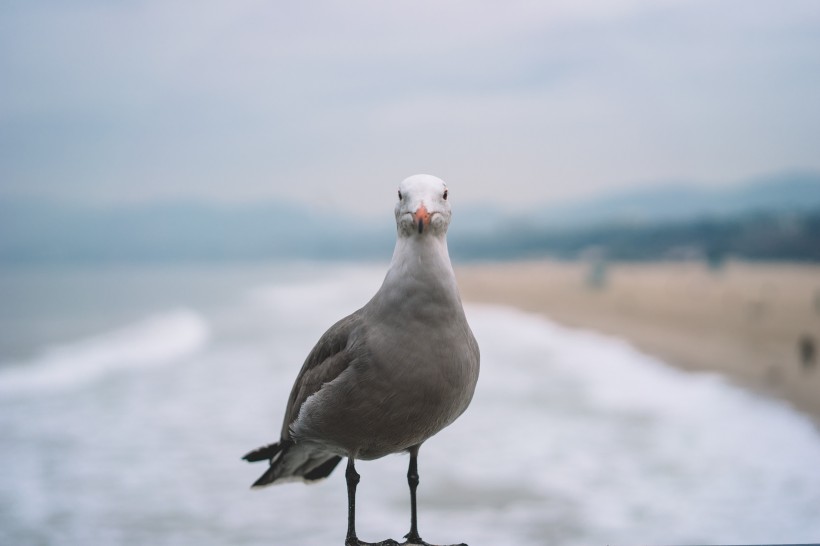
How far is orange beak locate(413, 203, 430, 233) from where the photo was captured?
5.52ft

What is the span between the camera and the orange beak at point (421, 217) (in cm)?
168

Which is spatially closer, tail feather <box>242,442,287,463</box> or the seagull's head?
the seagull's head

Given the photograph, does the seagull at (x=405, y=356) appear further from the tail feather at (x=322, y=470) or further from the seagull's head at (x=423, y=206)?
the tail feather at (x=322, y=470)

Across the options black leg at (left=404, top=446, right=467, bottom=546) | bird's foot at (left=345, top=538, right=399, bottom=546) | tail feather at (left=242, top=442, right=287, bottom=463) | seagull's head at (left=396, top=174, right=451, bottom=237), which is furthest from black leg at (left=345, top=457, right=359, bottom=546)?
seagull's head at (left=396, top=174, right=451, bottom=237)

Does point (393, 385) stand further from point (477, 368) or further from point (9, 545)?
point (9, 545)

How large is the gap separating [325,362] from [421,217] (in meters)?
0.46

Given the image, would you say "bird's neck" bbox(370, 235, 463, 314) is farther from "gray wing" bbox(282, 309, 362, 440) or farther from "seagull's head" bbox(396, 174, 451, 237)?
"gray wing" bbox(282, 309, 362, 440)

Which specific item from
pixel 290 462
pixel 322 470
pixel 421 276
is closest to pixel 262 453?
pixel 290 462

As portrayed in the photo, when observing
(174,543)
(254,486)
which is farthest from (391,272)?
(174,543)

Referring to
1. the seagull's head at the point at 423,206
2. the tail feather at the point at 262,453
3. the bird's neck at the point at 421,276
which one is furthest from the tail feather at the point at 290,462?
the seagull's head at the point at 423,206

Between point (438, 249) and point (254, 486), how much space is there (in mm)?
878

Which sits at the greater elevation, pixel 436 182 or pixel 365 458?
pixel 436 182

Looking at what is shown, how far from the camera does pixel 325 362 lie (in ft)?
6.36

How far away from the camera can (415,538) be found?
2033 millimetres
